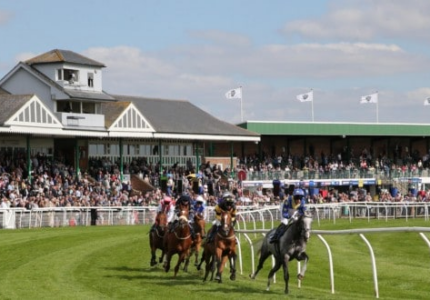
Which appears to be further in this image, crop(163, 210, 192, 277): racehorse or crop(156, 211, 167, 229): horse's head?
crop(156, 211, 167, 229): horse's head

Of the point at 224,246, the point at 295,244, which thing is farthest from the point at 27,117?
the point at 295,244

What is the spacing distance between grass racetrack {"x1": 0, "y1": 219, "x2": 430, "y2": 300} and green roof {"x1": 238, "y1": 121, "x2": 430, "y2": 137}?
1334 inches

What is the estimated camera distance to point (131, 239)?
28.8 m

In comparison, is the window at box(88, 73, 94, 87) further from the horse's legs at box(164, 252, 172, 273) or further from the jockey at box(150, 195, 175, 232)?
the horse's legs at box(164, 252, 172, 273)

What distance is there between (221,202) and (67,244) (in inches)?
381

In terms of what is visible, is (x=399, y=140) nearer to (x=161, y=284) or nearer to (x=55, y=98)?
(x=55, y=98)

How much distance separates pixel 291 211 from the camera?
52.8ft

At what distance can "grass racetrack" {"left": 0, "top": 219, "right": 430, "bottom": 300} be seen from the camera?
49.4 feet

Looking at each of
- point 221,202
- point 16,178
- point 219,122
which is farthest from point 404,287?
point 219,122

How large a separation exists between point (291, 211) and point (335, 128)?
4959cm

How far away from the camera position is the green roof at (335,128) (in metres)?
62.5

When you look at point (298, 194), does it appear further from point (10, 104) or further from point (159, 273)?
point (10, 104)

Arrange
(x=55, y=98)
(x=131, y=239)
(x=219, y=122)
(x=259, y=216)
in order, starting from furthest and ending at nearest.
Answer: (x=219, y=122)
(x=55, y=98)
(x=259, y=216)
(x=131, y=239)

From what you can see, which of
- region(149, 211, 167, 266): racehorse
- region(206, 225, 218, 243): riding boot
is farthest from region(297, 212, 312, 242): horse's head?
region(149, 211, 167, 266): racehorse
